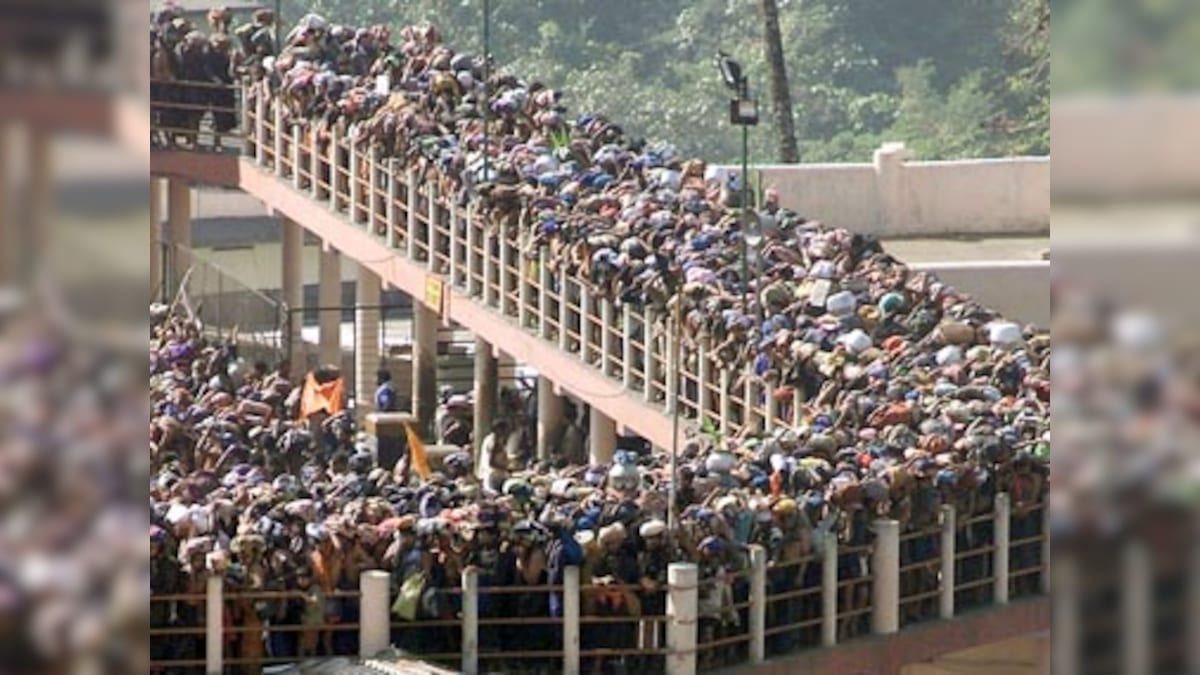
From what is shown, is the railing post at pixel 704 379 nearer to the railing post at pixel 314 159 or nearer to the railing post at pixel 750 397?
the railing post at pixel 750 397

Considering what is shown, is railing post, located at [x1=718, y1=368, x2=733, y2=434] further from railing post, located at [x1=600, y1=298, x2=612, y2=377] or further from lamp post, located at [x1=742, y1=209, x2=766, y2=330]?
railing post, located at [x1=600, y1=298, x2=612, y2=377]

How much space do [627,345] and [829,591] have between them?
331 inches

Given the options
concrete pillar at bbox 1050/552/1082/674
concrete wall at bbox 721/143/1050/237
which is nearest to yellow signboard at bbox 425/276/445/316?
concrete wall at bbox 721/143/1050/237

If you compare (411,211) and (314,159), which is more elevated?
(314,159)

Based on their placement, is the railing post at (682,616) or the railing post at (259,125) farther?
the railing post at (259,125)

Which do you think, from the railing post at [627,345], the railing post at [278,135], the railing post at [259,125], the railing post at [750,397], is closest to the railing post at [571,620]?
the railing post at [750,397]

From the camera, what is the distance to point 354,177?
30.6m

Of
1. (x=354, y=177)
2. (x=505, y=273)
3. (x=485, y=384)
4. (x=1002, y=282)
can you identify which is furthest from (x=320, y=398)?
(x=1002, y=282)

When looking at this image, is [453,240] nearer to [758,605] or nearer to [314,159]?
[314,159]

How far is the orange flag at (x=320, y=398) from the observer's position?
27156mm

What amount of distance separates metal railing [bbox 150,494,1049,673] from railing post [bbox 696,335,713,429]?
562 centimetres

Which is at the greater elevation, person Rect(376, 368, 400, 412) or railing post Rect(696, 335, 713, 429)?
railing post Rect(696, 335, 713, 429)

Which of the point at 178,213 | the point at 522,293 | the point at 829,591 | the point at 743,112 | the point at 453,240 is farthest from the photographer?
the point at 178,213

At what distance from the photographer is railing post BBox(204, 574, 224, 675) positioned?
1427cm
